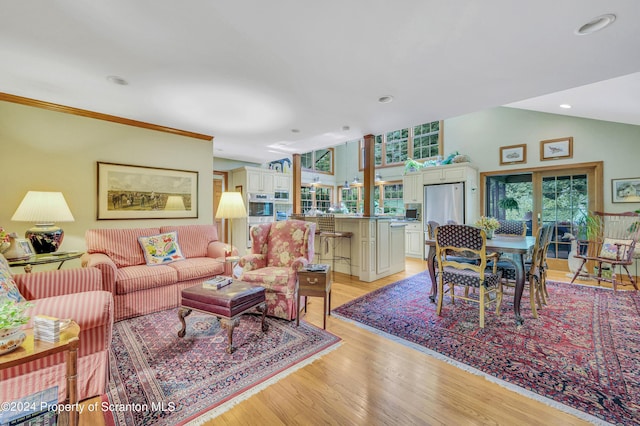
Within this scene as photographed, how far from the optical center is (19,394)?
1.48 meters

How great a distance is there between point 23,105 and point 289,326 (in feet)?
13.1

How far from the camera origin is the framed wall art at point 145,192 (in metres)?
3.62

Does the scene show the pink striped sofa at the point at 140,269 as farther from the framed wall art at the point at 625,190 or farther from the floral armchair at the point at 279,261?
the framed wall art at the point at 625,190

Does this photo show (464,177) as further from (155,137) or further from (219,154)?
(155,137)

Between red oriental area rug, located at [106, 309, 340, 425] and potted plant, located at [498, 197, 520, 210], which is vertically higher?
potted plant, located at [498, 197, 520, 210]

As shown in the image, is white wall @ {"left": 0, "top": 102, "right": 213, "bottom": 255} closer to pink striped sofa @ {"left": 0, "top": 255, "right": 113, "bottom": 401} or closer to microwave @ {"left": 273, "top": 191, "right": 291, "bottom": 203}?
pink striped sofa @ {"left": 0, "top": 255, "right": 113, "bottom": 401}

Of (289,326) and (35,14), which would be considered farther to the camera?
(289,326)

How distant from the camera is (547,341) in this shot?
225 centimetres

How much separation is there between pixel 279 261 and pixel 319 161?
6.31 m

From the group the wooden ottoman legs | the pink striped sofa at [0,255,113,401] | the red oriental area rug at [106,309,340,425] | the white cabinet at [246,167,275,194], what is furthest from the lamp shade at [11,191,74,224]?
the white cabinet at [246,167,275,194]

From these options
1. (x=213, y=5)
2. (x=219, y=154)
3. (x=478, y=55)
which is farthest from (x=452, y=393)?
(x=219, y=154)

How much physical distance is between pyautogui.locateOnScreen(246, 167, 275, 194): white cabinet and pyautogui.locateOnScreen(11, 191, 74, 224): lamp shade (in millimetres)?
3505

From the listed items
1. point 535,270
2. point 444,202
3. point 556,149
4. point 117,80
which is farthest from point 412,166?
point 117,80

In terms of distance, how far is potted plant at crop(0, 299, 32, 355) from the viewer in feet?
3.65
